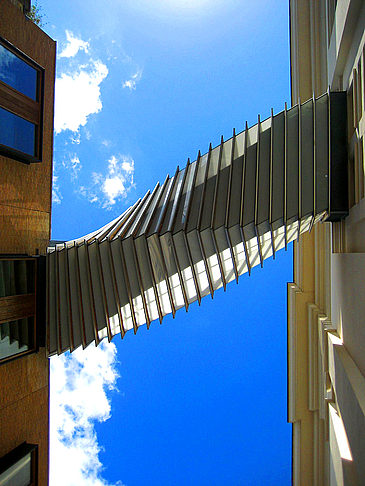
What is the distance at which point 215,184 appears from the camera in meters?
8.38

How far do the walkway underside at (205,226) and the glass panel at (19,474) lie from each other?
8.09 feet

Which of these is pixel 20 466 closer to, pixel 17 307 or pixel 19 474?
pixel 19 474

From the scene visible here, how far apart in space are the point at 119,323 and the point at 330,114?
6537mm

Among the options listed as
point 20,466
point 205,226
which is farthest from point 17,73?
point 20,466

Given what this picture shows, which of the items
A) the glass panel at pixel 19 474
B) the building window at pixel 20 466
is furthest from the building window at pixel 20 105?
the glass panel at pixel 19 474

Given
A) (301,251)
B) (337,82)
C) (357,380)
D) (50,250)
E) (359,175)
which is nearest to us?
(357,380)

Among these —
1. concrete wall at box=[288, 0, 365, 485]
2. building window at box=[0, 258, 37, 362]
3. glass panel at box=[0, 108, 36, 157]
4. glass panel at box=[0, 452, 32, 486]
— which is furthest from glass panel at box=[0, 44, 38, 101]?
glass panel at box=[0, 452, 32, 486]

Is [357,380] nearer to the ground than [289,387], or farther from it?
farther from it

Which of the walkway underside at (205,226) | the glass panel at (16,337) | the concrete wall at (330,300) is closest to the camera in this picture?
the concrete wall at (330,300)

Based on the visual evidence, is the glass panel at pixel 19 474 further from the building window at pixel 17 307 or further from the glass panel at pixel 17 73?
the glass panel at pixel 17 73

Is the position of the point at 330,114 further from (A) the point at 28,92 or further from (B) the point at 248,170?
(A) the point at 28,92

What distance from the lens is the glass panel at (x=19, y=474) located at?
8570 mm

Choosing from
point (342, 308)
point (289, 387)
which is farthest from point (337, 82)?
point (289, 387)

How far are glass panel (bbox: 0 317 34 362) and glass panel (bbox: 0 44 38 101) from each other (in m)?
5.53
